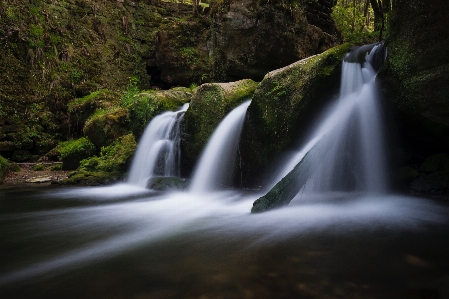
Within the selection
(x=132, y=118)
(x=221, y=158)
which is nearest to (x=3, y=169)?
(x=132, y=118)

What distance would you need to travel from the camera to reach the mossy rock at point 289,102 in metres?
5.82

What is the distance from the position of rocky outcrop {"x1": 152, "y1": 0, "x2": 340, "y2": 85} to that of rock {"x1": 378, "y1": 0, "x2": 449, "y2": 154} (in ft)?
18.7

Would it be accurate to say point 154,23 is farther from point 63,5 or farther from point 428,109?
point 428,109

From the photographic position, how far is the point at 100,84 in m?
13.7

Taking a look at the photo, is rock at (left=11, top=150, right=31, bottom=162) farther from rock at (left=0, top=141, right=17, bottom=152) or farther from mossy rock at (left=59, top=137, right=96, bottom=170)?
mossy rock at (left=59, top=137, right=96, bottom=170)

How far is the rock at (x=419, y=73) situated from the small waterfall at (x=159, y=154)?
5.44 meters

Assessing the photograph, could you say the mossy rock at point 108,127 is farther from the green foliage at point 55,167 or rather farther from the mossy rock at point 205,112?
the mossy rock at point 205,112

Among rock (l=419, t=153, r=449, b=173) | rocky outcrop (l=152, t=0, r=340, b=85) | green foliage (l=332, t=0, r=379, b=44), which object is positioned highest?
green foliage (l=332, t=0, r=379, b=44)

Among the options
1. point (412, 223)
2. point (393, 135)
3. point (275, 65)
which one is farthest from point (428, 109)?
point (275, 65)

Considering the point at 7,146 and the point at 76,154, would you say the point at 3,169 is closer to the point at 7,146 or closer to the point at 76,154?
the point at 76,154

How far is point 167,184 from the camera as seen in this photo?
6980 mm

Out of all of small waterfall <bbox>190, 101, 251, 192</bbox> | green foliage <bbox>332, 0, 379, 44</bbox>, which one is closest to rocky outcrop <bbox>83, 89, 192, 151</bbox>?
small waterfall <bbox>190, 101, 251, 192</bbox>

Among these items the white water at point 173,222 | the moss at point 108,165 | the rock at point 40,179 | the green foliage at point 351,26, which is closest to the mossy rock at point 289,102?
the white water at point 173,222

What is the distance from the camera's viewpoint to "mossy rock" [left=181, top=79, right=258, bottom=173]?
743cm
